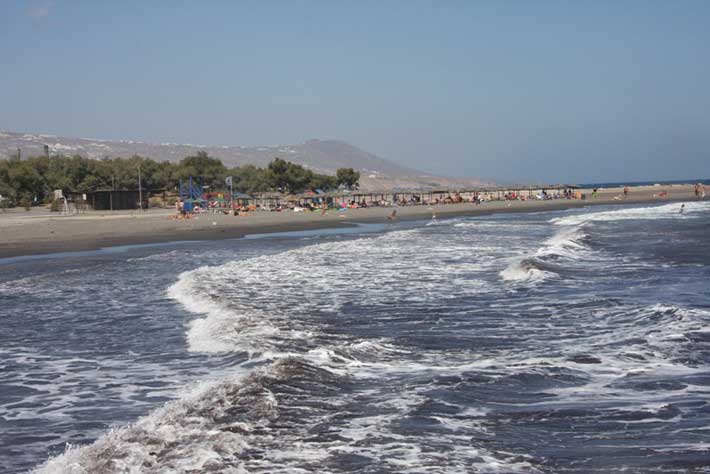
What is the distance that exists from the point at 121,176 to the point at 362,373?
3435 inches

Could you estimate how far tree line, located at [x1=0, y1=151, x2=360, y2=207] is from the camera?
275ft

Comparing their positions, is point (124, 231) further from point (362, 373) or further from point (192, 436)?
point (192, 436)

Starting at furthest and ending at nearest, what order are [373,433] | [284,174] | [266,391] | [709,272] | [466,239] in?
[284,174], [466,239], [709,272], [266,391], [373,433]

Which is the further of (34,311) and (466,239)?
(466,239)

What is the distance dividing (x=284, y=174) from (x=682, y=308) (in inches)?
3671

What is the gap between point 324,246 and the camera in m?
31.8

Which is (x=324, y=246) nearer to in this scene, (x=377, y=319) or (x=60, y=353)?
(x=377, y=319)

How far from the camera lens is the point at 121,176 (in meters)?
92.1

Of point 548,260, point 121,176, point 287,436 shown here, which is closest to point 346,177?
point 121,176

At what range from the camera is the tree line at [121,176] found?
83.8m

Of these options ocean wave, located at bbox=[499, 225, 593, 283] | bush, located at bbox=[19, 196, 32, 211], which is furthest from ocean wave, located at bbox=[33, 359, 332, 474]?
bush, located at bbox=[19, 196, 32, 211]

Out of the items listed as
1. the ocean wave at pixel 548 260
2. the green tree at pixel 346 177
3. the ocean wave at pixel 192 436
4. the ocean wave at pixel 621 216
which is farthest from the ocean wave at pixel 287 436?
the green tree at pixel 346 177

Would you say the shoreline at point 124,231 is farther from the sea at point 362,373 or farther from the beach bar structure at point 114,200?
the beach bar structure at point 114,200

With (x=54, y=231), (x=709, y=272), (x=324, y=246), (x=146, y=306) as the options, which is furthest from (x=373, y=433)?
(x=54, y=231)
